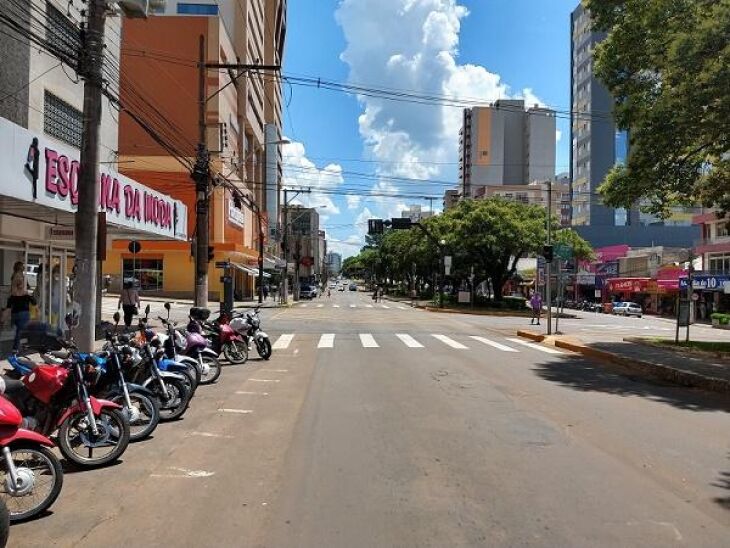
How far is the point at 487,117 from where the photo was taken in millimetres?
162250

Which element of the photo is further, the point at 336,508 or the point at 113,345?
the point at 113,345

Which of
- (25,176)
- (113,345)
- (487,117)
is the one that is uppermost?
(487,117)

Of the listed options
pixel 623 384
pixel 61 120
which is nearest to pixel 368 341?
pixel 623 384

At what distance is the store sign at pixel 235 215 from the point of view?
57706 mm

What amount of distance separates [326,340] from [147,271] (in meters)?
35.0

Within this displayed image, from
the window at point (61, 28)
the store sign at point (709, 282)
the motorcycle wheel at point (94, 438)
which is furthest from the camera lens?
the store sign at point (709, 282)

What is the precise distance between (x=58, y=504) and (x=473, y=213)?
48571 mm

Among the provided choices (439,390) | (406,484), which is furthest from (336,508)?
(439,390)

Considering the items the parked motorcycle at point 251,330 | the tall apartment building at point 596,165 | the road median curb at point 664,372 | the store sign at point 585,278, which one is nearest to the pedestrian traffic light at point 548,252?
the road median curb at point 664,372

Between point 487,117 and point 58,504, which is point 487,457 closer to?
Result: point 58,504

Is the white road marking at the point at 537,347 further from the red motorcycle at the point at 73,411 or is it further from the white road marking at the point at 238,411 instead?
the red motorcycle at the point at 73,411

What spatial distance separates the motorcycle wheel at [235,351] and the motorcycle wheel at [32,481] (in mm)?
10254

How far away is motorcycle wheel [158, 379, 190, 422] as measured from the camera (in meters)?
→ 9.40

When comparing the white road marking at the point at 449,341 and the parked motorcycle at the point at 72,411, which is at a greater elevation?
the parked motorcycle at the point at 72,411
